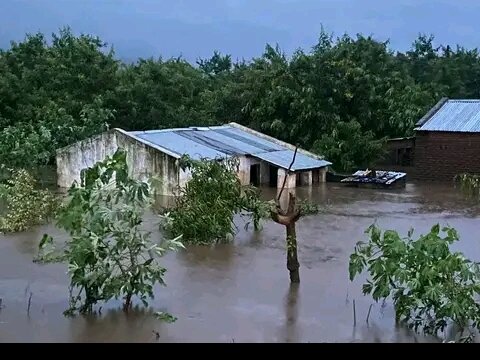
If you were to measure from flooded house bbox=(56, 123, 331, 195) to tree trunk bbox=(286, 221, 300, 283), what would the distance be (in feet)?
22.4

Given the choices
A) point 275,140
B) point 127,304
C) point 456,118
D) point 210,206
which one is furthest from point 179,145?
point 127,304

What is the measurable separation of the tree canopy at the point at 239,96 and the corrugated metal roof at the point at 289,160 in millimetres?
1228

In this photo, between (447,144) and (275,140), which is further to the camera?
(275,140)

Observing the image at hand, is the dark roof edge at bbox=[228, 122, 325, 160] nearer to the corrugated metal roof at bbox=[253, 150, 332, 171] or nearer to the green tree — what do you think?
the corrugated metal roof at bbox=[253, 150, 332, 171]

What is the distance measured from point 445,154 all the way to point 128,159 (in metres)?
9.36

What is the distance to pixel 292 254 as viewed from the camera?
8.12m

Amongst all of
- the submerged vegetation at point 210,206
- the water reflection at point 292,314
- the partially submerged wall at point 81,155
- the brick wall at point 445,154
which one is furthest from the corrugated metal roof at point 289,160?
the water reflection at point 292,314

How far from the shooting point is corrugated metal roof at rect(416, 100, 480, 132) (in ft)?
62.0

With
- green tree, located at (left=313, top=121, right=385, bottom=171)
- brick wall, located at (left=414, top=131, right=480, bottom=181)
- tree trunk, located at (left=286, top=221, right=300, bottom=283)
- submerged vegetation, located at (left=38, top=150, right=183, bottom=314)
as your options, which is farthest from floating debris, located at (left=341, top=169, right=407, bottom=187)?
submerged vegetation, located at (left=38, top=150, right=183, bottom=314)

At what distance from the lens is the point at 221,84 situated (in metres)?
26.9

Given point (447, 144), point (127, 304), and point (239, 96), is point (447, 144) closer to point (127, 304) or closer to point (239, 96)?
point (239, 96)

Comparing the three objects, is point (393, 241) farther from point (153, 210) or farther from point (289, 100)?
point (289, 100)

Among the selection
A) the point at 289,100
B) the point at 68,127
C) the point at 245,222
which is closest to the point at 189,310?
the point at 245,222
